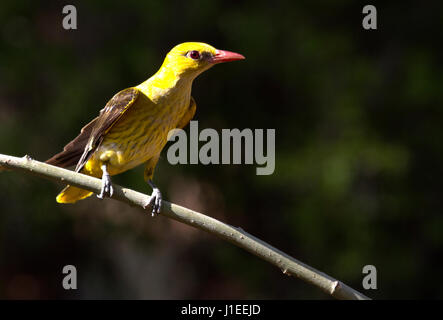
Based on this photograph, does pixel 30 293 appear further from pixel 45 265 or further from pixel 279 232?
pixel 279 232

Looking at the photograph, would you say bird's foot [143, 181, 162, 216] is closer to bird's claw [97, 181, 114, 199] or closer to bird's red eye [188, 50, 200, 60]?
bird's claw [97, 181, 114, 199]

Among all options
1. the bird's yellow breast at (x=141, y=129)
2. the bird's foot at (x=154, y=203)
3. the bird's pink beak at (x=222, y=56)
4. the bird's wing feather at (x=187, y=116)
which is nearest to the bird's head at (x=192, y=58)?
the bird's pink beak at (x=222, y=56)

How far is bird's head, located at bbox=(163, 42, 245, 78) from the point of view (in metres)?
2.09

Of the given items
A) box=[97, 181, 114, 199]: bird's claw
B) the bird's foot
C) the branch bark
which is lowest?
the branch bark

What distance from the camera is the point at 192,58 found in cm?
216

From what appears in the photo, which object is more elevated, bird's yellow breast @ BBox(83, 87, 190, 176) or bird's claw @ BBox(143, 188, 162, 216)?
bird's yellow breast @ BBox(83, 87, 190, 176)

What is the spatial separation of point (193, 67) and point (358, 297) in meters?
0.94

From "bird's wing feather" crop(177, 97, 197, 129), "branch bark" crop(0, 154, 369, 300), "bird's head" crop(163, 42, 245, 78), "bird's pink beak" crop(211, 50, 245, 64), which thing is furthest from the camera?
"bird's wing feather" crop(177, 97, 197, 129)

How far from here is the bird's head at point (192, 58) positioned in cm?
209

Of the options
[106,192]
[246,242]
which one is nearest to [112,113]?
[106,192]

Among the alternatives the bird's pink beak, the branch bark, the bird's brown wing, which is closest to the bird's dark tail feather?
the bird's brown wing

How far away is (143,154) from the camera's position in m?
2.37

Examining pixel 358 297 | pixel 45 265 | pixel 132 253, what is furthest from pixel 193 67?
pixel 45 265

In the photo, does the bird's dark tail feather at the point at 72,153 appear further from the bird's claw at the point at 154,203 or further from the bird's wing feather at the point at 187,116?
the bird's wing feather at the point at 187,116
